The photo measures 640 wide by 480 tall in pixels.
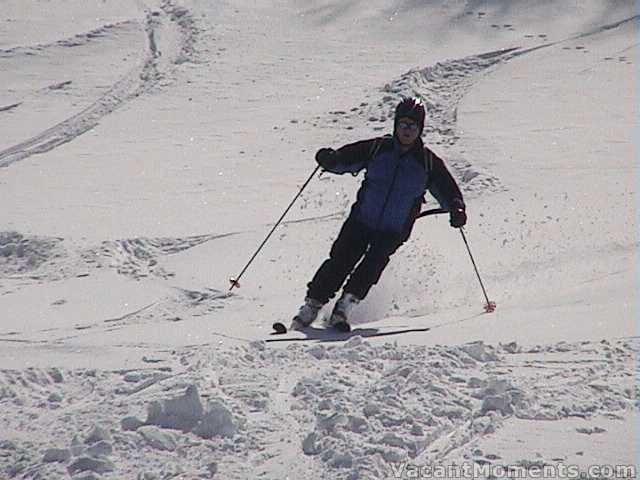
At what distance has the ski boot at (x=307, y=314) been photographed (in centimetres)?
616

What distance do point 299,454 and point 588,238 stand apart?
474cm

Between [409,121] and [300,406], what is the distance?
2.35 metres

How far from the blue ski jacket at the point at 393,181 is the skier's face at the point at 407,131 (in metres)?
0.06

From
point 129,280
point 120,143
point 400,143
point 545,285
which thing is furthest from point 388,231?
point 120,143

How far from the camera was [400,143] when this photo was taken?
622cm

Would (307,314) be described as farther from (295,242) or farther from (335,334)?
(295,242)

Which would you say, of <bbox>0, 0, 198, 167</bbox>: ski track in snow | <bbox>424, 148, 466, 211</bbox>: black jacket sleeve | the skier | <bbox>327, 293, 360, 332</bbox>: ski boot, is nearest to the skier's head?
the skier

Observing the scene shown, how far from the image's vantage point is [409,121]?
6113mm

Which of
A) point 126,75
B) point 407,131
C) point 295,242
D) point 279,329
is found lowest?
point 126,75

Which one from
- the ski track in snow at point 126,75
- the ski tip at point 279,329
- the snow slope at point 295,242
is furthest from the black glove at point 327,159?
the ski track in snow at point 126,75

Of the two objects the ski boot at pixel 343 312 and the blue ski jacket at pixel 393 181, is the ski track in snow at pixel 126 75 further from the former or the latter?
the ski boot at pixel 343 312

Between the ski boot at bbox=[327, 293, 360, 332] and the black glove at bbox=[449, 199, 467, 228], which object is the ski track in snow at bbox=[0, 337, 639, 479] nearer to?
the ski boot at bbox=[327, 293, 360, 332]

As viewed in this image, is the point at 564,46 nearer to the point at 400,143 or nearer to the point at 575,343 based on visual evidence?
the point at 400,143

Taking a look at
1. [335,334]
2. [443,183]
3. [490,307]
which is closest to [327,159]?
[443,183]
